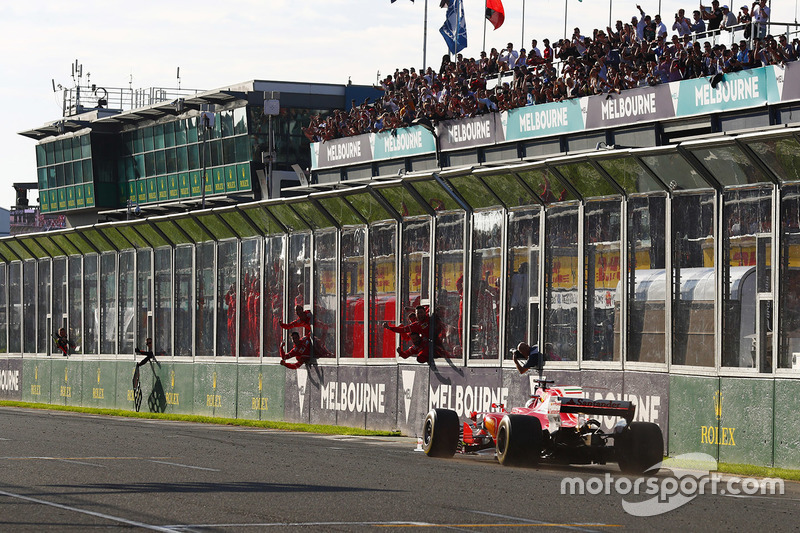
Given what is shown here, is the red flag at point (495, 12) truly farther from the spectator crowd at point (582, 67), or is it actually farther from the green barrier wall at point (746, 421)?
the green barrier wall at point (746, 421)

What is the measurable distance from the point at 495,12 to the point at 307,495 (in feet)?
114

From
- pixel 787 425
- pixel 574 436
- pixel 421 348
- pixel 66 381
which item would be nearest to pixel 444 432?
pixel 574 436

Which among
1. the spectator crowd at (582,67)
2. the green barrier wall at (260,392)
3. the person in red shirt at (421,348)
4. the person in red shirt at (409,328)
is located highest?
the spectator crowd at (582,67)

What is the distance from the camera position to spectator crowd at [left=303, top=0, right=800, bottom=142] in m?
30.0

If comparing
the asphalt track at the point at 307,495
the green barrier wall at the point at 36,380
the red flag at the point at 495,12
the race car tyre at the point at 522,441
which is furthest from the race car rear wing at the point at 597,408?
the red flag at the point at 495,12

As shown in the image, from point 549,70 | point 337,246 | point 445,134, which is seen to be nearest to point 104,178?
point 445,134

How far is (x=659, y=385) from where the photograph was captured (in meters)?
18.1

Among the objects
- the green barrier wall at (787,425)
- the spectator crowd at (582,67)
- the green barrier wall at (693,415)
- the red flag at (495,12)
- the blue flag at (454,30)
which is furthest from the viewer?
the blue flag at (454,30)

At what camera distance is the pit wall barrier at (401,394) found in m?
16.3

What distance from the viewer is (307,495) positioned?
1201 centimetres

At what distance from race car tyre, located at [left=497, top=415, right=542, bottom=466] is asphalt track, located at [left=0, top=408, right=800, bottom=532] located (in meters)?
0.33

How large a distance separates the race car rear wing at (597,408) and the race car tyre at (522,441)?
401 mm

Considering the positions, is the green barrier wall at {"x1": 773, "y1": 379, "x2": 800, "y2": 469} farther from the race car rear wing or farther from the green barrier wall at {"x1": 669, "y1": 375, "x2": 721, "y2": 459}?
the race car rear wing

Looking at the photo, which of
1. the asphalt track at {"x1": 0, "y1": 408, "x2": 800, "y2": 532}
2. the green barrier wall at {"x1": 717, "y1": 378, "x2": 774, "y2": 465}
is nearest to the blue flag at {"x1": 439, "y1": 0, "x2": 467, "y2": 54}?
the asphalt track at {"x1": 0, "y1": 408, "x2": 800, "y2": 532}
